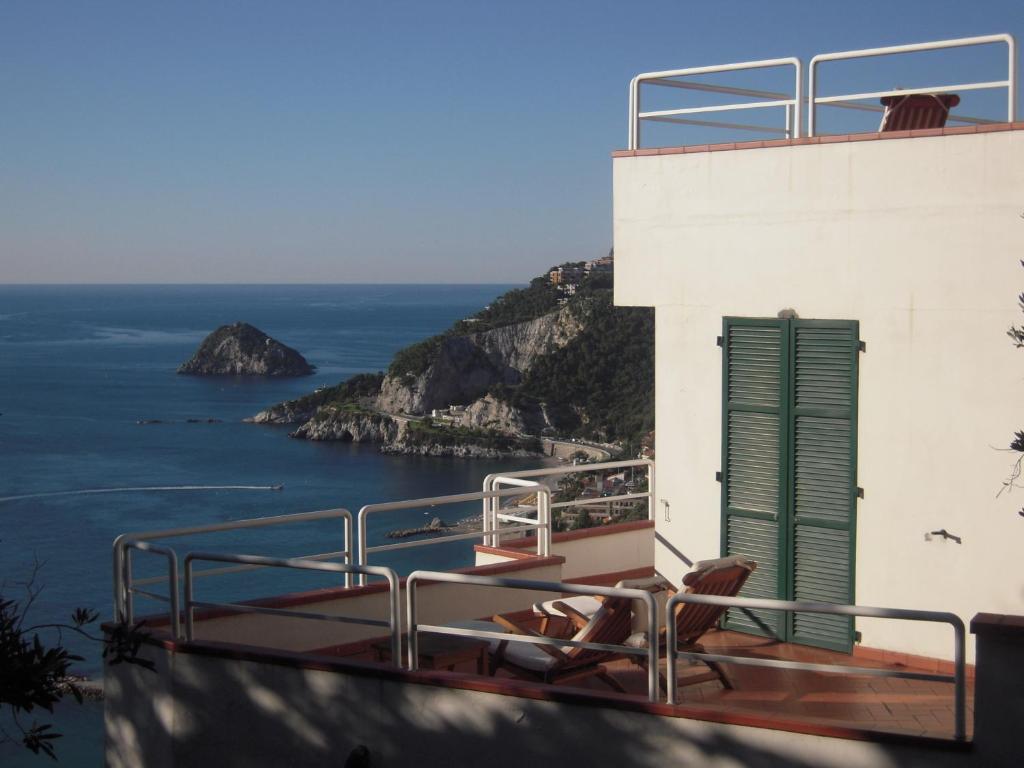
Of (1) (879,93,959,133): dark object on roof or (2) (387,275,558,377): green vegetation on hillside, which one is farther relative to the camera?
(2) (387,275,558,377): green vegetation on hillside

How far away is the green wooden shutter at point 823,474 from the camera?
6988 millimetres

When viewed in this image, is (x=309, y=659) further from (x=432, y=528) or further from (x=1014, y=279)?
(x=432, y=528)

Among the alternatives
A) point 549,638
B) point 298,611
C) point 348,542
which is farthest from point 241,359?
point 549,638

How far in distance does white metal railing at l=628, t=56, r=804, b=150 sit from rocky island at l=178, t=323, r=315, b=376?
142146 millimetres

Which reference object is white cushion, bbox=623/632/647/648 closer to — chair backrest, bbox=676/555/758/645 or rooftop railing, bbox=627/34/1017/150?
chair backrest, bbox=676/555/758/645

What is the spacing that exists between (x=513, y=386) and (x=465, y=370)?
9378mm

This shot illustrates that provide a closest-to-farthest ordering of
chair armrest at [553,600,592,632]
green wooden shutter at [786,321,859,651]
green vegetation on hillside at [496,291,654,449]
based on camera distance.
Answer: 1. chair armrest at [553,600,592,632]
2. green wooden shutter at [786,321,859,651]
3. green vegetation on hillside at [496,291,654,449]

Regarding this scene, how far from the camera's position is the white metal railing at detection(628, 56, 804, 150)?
731 cm

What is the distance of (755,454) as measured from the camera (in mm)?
7457


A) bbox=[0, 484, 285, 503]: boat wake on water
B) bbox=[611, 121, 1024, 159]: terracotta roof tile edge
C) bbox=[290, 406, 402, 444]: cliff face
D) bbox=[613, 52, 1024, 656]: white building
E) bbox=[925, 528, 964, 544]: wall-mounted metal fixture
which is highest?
bbox=[611, 121, 1024, 159]: terracotta roof tile edge

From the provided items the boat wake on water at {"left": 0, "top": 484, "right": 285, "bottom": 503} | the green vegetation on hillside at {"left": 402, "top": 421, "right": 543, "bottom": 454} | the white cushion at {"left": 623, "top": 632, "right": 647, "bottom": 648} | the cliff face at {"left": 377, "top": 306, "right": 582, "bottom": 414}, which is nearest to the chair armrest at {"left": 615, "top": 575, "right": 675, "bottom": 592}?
the white cushion at {"left": 623, "top": 632, "right": 647, "bottom": 648}

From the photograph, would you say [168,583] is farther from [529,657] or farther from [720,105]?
[720,105]

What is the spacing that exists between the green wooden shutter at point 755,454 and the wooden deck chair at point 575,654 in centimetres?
164

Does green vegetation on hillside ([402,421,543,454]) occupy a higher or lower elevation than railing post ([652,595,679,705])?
lower
